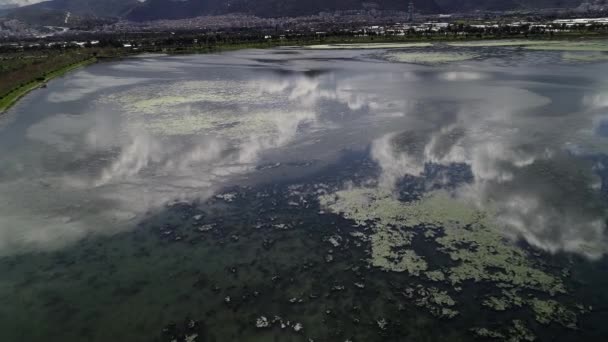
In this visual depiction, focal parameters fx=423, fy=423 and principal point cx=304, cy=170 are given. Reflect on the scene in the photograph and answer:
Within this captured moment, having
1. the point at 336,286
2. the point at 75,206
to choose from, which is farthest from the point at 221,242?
the point at 75,206

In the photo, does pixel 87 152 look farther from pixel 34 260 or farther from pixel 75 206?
pixel 34 260

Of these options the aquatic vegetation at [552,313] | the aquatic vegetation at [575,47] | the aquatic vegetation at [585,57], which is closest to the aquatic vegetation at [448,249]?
the aquatic vegetation at [552,313]

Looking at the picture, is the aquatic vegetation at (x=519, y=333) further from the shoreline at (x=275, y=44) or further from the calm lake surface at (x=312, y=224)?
the shoreline at (x=275, y=44)

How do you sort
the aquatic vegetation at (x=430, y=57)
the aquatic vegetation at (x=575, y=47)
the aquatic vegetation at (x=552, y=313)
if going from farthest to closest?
the aquatic vegetation at (x=575, y=47) < the aquatic vegetation at (x=430, y=57) < the aquatic vegetation at (x=552, y=313)

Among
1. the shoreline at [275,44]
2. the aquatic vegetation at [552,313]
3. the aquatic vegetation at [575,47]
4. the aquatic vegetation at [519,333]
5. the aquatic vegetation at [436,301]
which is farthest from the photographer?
the shoreline at [275,44]

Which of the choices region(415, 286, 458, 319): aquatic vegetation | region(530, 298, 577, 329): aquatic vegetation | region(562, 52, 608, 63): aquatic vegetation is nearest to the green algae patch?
region(415, 286, 458, 319): aquatic vegetation

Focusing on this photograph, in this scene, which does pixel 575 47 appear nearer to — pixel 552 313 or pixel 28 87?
pixel 552 313

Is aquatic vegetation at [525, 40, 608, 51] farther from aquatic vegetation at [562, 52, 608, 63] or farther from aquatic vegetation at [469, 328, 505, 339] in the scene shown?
aquatic vegetation at [469, 328, 505, 339]
